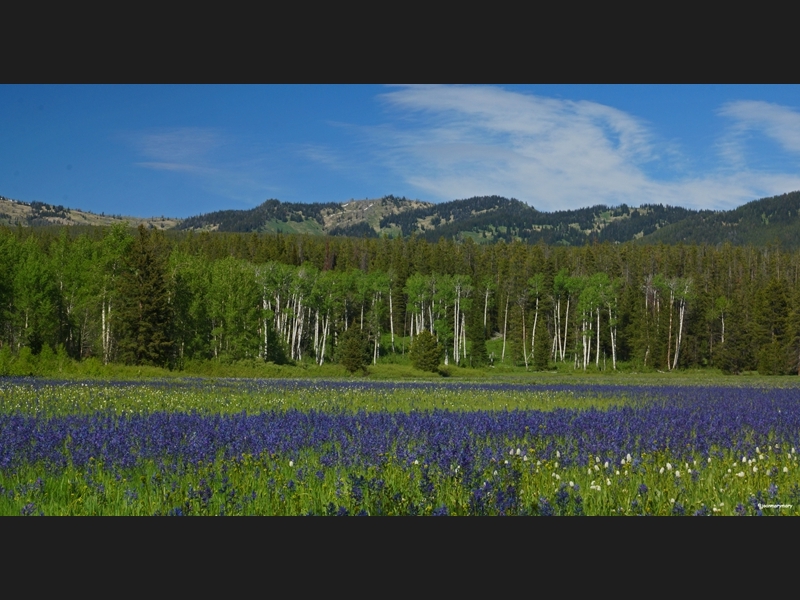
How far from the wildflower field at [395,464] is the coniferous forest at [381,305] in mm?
35764

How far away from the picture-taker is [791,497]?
32.2ft

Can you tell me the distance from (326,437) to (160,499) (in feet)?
19.5

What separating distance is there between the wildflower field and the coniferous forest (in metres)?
35.8

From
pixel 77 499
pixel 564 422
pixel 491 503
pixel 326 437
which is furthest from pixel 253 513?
pixel 564 422

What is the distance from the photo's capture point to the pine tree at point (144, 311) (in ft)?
186

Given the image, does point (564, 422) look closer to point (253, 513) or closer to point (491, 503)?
point (491, 503)

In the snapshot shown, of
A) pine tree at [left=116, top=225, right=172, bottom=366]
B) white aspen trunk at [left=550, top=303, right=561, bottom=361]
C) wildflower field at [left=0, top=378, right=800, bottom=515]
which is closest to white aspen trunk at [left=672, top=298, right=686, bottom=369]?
white aspen trunk at [left=550, top=303, right=561, bottom=361]

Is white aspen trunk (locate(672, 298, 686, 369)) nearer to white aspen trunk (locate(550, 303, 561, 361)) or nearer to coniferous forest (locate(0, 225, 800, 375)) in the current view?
coniferous forest (locate(0, 225, 800, 375))

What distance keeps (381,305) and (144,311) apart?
58.3 meters

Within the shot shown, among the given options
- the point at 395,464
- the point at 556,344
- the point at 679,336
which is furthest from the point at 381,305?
the point at 395,464

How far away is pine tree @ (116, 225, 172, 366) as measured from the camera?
56.7 m

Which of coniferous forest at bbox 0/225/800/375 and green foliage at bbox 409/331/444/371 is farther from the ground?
coniferous forest at bbox 0/225/800/375

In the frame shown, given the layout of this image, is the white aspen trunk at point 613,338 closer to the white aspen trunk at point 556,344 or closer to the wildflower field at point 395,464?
the white aspen trunk at point 556,344

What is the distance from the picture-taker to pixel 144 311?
5694 cm
